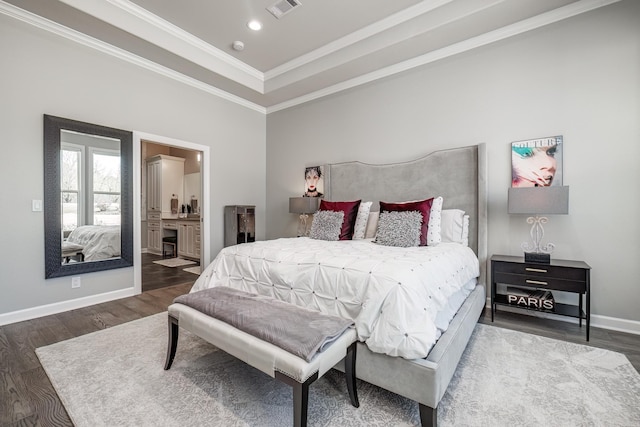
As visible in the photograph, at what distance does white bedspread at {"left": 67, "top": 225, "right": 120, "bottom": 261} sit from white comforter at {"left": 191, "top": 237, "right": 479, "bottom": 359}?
1.75 meters

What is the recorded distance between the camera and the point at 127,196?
3711 millimetres

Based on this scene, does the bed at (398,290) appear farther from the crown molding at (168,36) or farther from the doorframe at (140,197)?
the crown molding at (168,36)

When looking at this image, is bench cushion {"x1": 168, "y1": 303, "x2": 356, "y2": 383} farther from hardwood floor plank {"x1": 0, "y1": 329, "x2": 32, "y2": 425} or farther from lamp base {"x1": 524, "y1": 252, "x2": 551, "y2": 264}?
lamp base {"x1": 524, "y1": 252, "x2": 551, "y2": 264}

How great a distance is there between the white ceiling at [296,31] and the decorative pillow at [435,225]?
6.32ft

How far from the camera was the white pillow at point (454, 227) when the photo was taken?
3.25m

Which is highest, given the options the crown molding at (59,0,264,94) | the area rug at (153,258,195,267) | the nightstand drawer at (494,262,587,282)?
the crown molding at (59,0,264,94)

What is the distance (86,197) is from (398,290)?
12.3ft

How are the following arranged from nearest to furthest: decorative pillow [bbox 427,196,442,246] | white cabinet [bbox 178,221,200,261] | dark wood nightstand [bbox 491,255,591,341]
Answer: dark wood nightstand [bbox 491,255,591,341]
decorative pillow [bbox 427,196,442,246]
white cabinet [bbox 178,221,200,261]

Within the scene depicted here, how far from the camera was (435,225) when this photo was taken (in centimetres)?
312

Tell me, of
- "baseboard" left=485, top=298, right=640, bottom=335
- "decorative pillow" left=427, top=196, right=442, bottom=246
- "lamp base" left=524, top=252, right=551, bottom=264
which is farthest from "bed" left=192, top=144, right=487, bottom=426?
"baseboard" left=485, top=298, right=640, bottom=335

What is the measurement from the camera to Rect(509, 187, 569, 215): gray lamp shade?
2578mm

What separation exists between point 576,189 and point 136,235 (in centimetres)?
515

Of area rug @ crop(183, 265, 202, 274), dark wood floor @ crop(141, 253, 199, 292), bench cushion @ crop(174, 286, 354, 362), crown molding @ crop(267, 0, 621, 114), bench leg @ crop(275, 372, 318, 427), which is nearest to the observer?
bench leg @ crop(275, 372, 318, 427)

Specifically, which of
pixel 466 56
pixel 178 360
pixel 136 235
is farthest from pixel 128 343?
pixel 466 56
